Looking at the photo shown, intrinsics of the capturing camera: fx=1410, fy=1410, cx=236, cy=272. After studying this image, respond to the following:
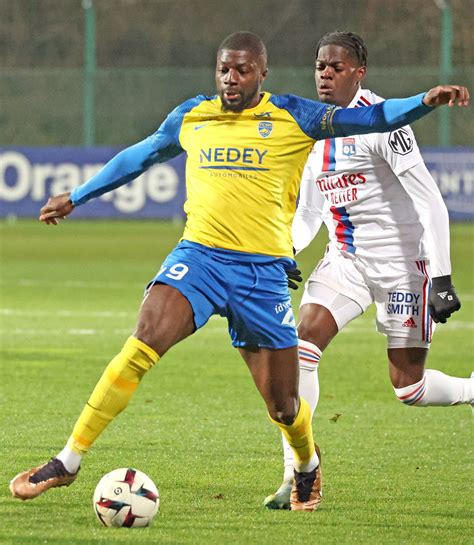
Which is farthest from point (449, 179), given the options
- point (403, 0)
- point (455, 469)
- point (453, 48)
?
point (455, 469)

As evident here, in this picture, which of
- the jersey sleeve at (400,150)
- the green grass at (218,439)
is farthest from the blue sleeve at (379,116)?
the green grass at (218,439)

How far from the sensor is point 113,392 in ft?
19.2

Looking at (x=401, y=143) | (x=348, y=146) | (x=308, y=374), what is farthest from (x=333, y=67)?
(x=308, y=374)

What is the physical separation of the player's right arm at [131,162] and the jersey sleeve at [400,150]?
45.1 inches

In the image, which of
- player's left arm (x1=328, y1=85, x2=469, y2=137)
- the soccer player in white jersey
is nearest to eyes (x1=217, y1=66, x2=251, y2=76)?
player's left arm (x1=328, y1=85, x2=469, y2=137)

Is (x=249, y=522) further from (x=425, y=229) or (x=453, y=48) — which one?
(x=453, y=48)

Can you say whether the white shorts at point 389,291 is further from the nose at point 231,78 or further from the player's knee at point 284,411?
the nose at point 231,78

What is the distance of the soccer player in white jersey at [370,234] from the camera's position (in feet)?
23.2

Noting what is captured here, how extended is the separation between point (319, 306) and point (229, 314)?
114 centimetres

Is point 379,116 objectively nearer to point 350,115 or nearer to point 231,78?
point 350,115

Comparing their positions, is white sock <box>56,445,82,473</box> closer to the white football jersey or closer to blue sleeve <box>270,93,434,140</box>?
blue sleeve <box>270,93,434,140</box>

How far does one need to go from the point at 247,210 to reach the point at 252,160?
8.7 inches

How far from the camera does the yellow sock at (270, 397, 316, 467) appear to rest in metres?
6.34

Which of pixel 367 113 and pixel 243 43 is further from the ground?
pixel 243 43
